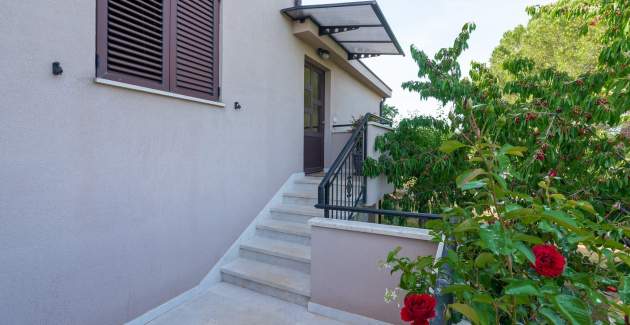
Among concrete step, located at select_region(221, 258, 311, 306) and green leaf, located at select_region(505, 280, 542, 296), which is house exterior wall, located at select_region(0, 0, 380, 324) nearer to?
concrete step, located at select_region(221, 258, 311, 306)

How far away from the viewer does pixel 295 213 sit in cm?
467

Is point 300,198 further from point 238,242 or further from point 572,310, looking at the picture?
point 572,310

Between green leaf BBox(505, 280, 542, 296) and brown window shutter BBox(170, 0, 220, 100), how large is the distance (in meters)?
3.50

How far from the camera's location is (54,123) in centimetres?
245

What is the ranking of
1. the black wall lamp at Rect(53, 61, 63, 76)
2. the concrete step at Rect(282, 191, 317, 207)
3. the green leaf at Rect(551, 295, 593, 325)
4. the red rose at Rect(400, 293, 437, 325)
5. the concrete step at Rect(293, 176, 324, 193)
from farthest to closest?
1. the concrete step at Rect(293, 176, 324, 193)
2. the concrete step at Rect(282, 191, 317, 207)
3. the black wall lamp at Rect(53, 61, 63, 76)
4. the red rose at Rect(400, 293, 437, 325)
5. the green leaf at Rect(551, 295, 593, 325)

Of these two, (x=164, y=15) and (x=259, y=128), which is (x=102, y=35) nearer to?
(x=164, y=15)

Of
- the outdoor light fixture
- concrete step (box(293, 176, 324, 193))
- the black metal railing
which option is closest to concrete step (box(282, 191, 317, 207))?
concrete step (box(293, 176, 324, 193))

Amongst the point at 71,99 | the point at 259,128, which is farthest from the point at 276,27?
the point at 71,99

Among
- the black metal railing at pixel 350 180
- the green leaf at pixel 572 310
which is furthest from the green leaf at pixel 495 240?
the black metal railing at pixel 350 180

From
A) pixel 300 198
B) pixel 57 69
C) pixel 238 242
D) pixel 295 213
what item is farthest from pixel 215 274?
pixel 57 69

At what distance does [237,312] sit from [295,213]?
169 cm

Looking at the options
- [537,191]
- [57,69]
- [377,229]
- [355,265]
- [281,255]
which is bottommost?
[281,255]

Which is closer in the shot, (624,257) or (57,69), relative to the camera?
(624,257)

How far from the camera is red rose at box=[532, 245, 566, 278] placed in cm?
121
